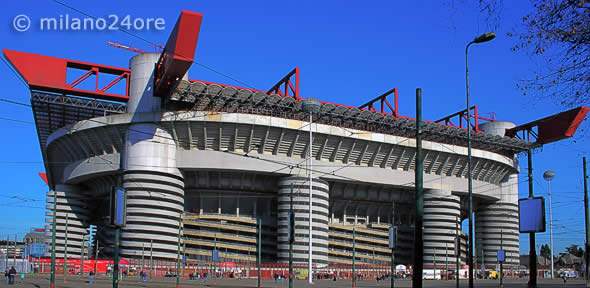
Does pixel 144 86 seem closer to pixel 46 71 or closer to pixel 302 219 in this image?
pixel 46 71

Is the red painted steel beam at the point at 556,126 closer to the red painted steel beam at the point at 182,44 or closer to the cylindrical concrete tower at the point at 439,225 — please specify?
the cylindrical concrete tower at the point at 439,225

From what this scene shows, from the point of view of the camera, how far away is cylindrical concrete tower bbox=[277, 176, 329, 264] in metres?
69.5

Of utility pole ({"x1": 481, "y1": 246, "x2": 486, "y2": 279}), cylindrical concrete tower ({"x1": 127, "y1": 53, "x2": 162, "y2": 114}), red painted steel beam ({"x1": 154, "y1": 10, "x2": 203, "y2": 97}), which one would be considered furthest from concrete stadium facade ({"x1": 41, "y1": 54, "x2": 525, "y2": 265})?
red painted steel beam ({"x1": 154, "y1": 10, "x2": 203, "y2": 97})

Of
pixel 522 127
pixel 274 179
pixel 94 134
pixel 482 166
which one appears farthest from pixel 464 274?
pixel 94 134

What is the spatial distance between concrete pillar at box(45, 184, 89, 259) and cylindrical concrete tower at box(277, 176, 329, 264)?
25709 mm

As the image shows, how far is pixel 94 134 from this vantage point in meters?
68.0

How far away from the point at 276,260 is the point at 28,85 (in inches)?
1396

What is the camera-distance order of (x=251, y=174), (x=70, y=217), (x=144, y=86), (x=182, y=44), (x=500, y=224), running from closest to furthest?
(x=182, y=44), (x=144, y=86), (x=251, y=174), (x=70, y=217), (x=500, y=224)

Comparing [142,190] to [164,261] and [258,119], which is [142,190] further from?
[258,119]

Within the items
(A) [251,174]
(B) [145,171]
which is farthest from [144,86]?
(A) [251,174]

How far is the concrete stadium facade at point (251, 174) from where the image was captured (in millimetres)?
65625

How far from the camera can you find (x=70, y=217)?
2997 inches

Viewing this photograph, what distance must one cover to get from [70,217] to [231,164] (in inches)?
936

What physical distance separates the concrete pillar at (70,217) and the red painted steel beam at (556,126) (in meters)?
63.4
